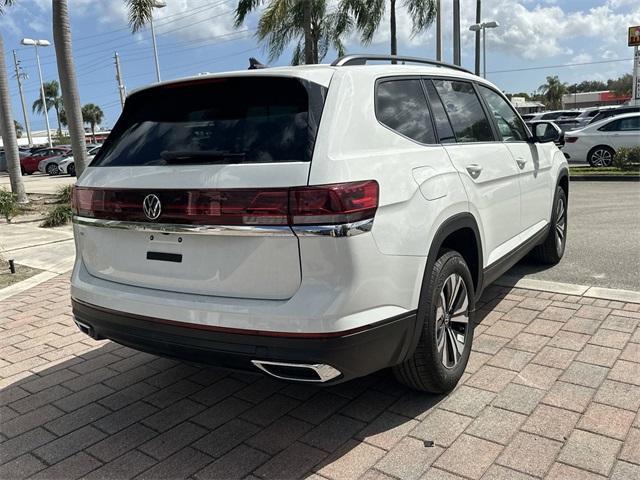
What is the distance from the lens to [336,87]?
276 centimetres

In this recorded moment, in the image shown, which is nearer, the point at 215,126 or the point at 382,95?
the point at 215,126

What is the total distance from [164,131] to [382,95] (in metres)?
1.16

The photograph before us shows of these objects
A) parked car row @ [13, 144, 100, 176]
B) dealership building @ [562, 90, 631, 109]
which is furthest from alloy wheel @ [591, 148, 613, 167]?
dealership building @ [562, 90, 631, 109]

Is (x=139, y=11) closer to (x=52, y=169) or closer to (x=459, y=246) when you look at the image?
(x=459, y=246)

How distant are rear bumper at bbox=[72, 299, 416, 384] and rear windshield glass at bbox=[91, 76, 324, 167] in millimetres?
777

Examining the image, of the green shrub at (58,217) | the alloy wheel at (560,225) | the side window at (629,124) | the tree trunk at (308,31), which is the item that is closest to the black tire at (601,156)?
the side window at (629,124)

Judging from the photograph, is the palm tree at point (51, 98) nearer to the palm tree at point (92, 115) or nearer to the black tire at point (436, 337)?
the palm tree at point (92, 115)

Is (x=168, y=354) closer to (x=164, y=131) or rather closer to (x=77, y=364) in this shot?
(x=164, y=131)

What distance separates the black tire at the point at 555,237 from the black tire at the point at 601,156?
34.3 ft

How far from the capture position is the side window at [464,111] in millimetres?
3703

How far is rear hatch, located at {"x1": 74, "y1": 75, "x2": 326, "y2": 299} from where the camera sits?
8.30ft

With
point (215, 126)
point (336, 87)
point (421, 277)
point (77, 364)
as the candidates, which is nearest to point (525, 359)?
point (421, 277)

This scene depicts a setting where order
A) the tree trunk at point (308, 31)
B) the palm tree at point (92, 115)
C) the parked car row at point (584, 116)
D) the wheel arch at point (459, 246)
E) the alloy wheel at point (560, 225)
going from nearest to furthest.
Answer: the wheel arch at point (459, 246)
the alloy wheel at point (560, 225)
the tree trunk at point (308, 31)
the parked car row at point (584, 116)
the palm tree at point (92, 115)

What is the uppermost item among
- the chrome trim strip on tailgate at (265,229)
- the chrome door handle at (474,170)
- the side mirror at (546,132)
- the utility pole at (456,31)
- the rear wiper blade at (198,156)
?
the utility pole at (456,31)
